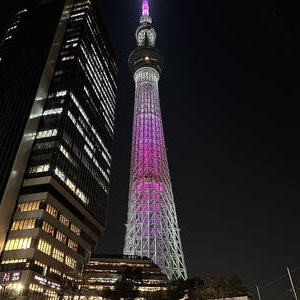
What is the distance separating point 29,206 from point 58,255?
11678mm

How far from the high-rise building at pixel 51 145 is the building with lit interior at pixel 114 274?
425 cm

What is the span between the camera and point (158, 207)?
355 feet

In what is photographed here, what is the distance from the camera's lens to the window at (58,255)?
6938 centimetres

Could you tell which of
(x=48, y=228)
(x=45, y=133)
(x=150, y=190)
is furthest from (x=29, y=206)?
(x=150, y=190)

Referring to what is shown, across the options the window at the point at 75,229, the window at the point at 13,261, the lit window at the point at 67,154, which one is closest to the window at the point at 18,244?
the window at the point at 13,261

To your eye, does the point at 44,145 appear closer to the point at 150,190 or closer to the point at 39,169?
the point at 39,169

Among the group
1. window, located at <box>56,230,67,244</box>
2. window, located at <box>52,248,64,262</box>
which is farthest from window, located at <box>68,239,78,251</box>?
window, located at <box>52,248,64,262</box>

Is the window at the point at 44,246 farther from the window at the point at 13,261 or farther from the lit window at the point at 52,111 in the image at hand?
the lit window at the point at 52,111

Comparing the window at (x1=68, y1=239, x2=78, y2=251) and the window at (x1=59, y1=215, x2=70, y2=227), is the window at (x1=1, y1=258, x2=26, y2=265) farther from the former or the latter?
the window at (x1=68, y1=239, x2=78, y2=251)

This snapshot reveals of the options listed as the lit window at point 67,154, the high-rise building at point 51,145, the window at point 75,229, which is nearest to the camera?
the high-rise building at point 51,145

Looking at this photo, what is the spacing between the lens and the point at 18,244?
65375mm

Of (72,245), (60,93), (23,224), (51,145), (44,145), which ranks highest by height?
(60,93)

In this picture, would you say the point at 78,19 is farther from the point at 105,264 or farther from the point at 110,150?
the point at 105,264

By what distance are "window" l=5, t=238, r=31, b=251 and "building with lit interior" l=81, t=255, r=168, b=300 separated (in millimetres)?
15825
